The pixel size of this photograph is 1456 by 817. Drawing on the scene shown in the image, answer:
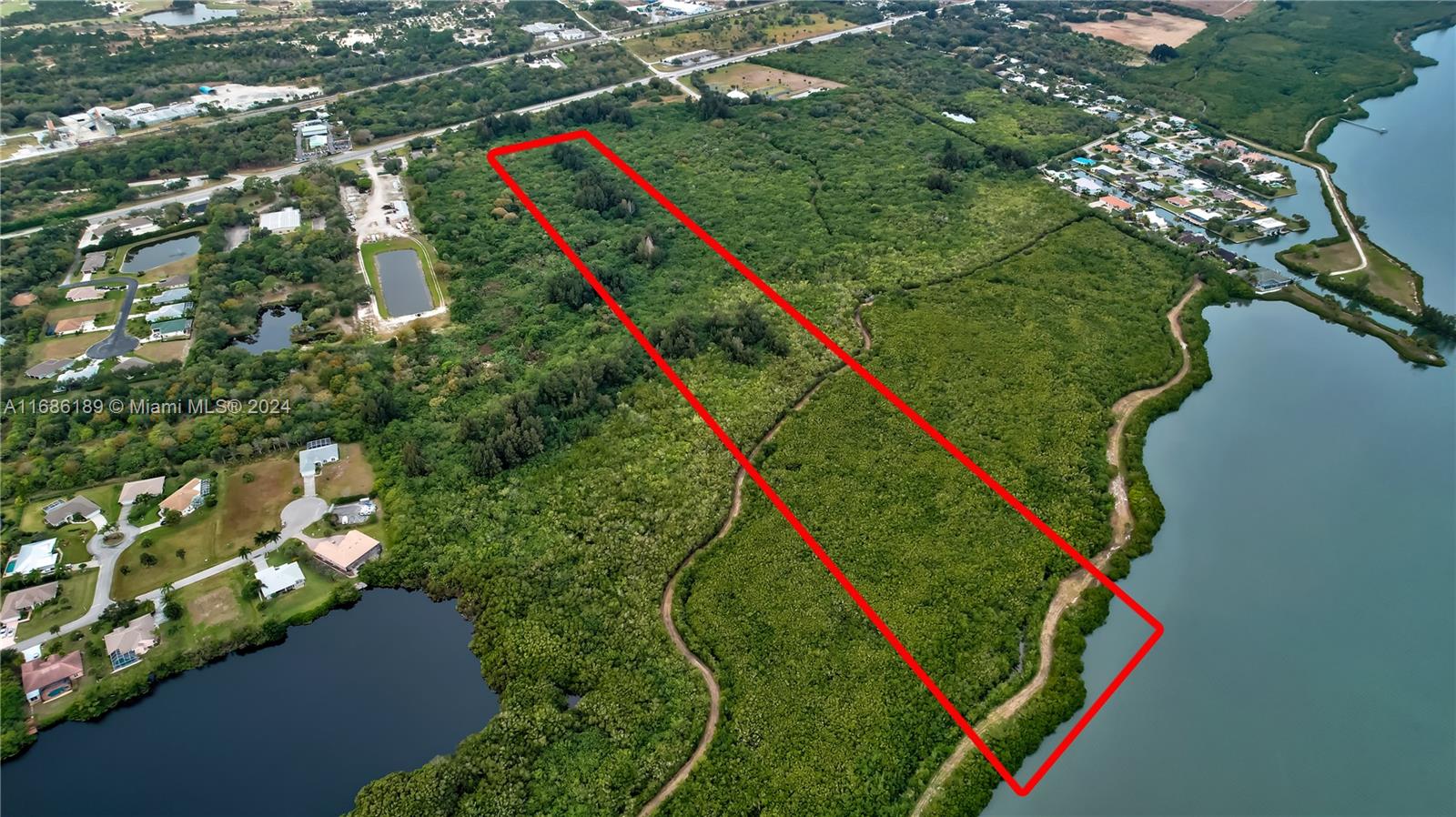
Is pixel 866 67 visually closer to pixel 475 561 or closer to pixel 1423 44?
pixel 1423 44

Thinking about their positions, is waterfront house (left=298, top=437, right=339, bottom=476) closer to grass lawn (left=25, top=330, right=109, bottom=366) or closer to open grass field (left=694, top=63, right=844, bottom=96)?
grass lawn (left=25, top=330, right=109, bottom=366)

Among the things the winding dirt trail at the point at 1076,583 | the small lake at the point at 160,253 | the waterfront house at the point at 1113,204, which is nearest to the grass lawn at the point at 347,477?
the small lake at the point at 160,253

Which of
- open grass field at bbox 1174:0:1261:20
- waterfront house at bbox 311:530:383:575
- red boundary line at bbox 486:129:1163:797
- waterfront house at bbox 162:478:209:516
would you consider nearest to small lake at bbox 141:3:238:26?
red boundary line at bbox 486:129:1163:797

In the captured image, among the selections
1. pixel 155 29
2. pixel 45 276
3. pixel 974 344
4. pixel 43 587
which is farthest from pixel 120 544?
pixel 155 29

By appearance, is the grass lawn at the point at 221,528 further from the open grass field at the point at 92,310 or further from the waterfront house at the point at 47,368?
the open grass field at the point at 92,310

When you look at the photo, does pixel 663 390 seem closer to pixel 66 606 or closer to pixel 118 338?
pixel 66 606

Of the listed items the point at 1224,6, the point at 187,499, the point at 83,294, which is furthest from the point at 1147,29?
the point at 83,294

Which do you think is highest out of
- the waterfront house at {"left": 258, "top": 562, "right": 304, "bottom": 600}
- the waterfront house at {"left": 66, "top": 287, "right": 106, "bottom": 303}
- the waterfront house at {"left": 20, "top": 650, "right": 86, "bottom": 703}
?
the waterfront house at {"left": 66, "top": 287, "right": 106, "bottom": 303}
